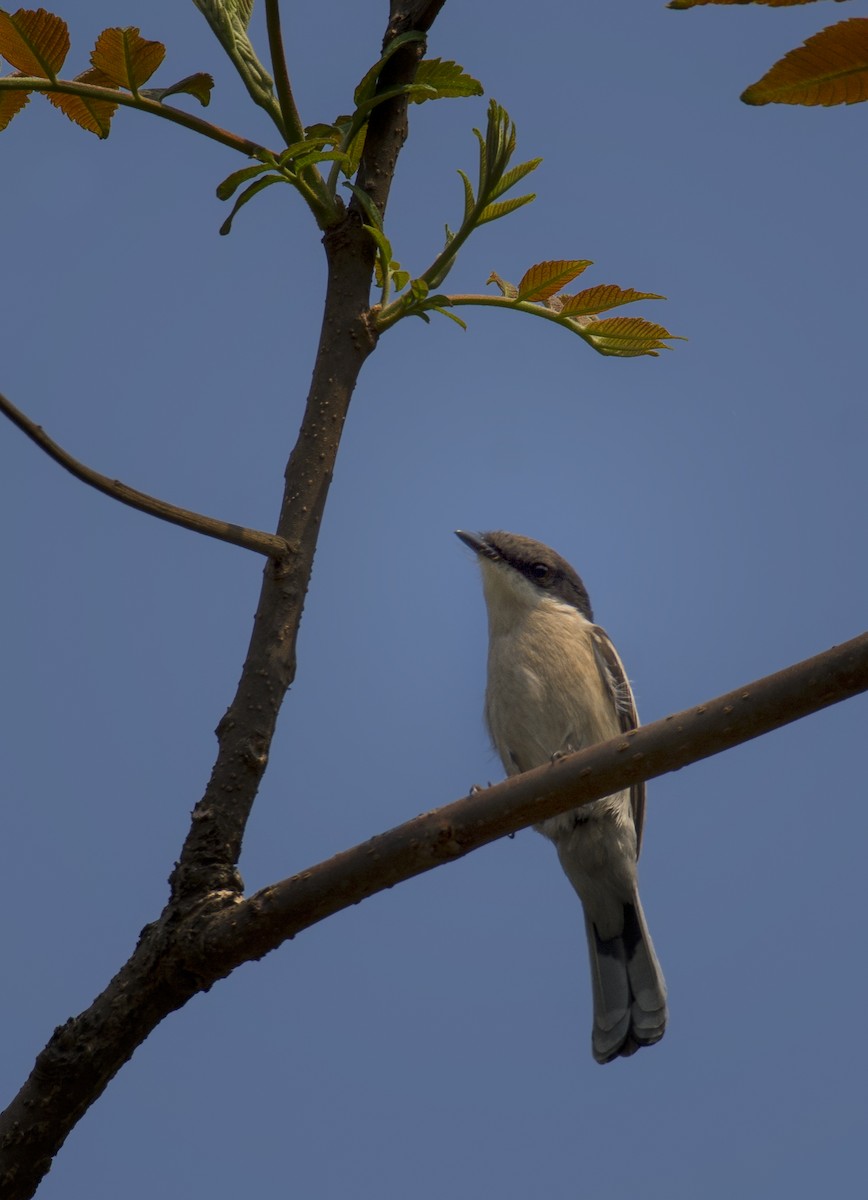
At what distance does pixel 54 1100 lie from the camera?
9.52 ft

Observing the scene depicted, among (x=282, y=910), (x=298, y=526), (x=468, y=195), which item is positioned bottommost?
(x=282, y=910)

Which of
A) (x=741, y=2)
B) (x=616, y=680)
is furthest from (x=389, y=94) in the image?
(x=616, y=680)

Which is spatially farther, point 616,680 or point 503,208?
point 616,680

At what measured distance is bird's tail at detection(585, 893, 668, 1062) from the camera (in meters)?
6.92

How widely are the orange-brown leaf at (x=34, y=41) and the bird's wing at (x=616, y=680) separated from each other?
185 inches

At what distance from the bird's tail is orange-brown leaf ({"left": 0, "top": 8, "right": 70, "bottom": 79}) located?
17.9 ft

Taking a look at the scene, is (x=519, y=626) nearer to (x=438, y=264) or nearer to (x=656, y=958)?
(x=656, y=958)

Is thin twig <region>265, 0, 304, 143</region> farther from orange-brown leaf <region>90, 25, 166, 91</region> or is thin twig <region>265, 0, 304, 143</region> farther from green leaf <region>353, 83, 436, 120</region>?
orange-brown leaf <region>90, 25, 166, 91</region>

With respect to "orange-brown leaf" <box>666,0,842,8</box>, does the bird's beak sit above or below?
above

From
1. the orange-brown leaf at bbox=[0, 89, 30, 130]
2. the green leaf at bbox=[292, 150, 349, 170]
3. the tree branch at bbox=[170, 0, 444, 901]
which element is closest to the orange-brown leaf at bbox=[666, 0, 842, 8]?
the green leaf at bbox=[292, 150, 349, 170]

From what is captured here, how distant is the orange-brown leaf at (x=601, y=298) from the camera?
3754mm

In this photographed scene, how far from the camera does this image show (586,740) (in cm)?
698

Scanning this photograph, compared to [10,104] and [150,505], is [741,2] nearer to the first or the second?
[150,505]

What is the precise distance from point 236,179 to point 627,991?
17.0 ft
